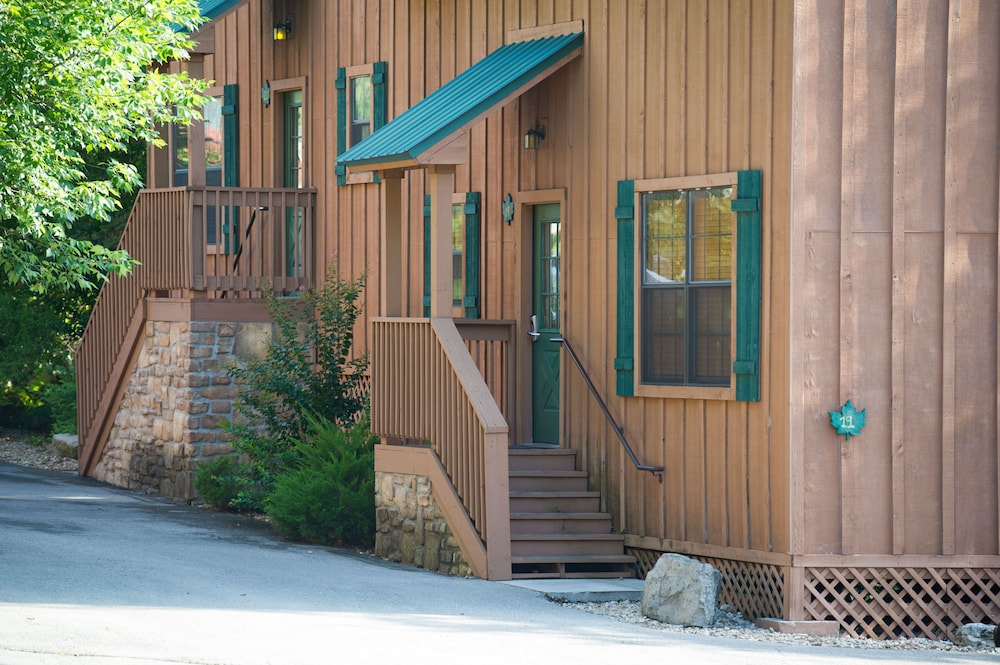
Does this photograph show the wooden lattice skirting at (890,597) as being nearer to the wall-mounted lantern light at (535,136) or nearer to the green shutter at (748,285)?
the green shutter at (748,285)

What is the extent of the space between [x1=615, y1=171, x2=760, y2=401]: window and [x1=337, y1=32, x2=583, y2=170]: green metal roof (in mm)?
1306

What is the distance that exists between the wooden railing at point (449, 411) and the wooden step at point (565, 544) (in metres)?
0.30

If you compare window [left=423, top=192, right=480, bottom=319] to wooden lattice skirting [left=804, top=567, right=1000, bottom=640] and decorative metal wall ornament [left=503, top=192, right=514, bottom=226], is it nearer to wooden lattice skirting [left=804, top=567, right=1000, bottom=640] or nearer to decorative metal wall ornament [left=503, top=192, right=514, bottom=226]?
decorative metal wall ornament [left=503, top=192, right=514, bottom=226]

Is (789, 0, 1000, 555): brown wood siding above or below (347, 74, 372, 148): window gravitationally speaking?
below

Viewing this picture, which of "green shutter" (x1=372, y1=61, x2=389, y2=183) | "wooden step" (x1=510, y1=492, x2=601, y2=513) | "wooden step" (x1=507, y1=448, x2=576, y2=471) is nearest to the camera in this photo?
"wooden step" (x1=510, y1=492, x2=601, y2=513)

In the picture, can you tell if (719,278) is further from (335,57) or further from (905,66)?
(335,57)

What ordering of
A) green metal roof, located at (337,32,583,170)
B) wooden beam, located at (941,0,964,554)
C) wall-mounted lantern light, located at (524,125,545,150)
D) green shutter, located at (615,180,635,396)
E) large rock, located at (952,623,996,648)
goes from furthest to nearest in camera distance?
wall-mounted lantern light, located at (524,125,545,150)
green shutter, located at (615,180,635,396)
green metal roof, located at (337,32,583,170)
wooden beam, located at (941,0,964,554)
large rock, located at (952,623,996,648)

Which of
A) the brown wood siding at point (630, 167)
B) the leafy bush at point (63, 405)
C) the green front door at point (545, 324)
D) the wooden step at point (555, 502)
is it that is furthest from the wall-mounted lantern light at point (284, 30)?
the wooden step at point (555, 502)

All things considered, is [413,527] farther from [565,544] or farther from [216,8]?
[216,8]

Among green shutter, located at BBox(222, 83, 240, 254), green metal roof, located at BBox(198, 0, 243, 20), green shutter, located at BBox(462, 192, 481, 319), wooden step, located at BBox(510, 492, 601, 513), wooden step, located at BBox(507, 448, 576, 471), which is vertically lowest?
wooden step, located at BBox(510, 492, 601, 513)

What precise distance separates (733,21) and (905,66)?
4.56 feet

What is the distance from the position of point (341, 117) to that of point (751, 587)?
7734 millimetres

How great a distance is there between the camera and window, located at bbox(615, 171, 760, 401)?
11.8 meters

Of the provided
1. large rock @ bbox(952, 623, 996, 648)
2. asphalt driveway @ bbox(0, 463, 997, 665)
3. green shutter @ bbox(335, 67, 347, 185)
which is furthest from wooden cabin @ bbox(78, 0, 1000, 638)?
green shutter @ bbox(335, 67, 347, 185)
